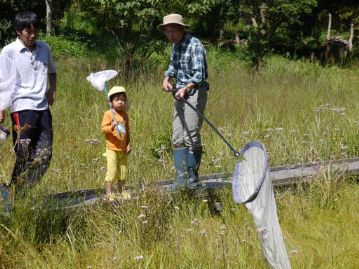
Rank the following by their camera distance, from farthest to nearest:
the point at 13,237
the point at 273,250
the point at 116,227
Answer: the point at 116,227 → the point at 13,237 → the point at 273,250

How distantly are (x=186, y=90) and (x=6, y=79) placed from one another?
135 cm

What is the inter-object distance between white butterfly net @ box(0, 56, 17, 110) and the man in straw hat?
1168 millimetres

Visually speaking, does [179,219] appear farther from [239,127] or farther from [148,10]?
[148,10]

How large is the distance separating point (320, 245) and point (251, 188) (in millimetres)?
1121

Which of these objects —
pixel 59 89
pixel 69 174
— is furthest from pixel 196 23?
pixel 69 174

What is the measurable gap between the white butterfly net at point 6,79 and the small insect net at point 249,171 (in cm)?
182

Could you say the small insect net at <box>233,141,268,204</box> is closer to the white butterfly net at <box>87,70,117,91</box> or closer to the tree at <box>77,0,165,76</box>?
the white butterfly net at <box>87,70,117,91</box>

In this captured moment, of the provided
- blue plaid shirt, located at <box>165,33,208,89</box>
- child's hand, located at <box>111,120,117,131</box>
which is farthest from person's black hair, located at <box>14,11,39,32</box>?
blue plaid shirt, located at <box>165,33,208,89</box>

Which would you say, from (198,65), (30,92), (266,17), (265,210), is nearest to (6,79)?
(30,92)

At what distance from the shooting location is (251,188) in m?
3.01

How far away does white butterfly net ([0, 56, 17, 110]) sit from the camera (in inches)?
156

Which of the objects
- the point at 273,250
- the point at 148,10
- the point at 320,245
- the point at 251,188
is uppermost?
the point at 148,10

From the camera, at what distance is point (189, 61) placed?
172 inches

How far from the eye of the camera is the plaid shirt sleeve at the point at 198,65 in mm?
4297
